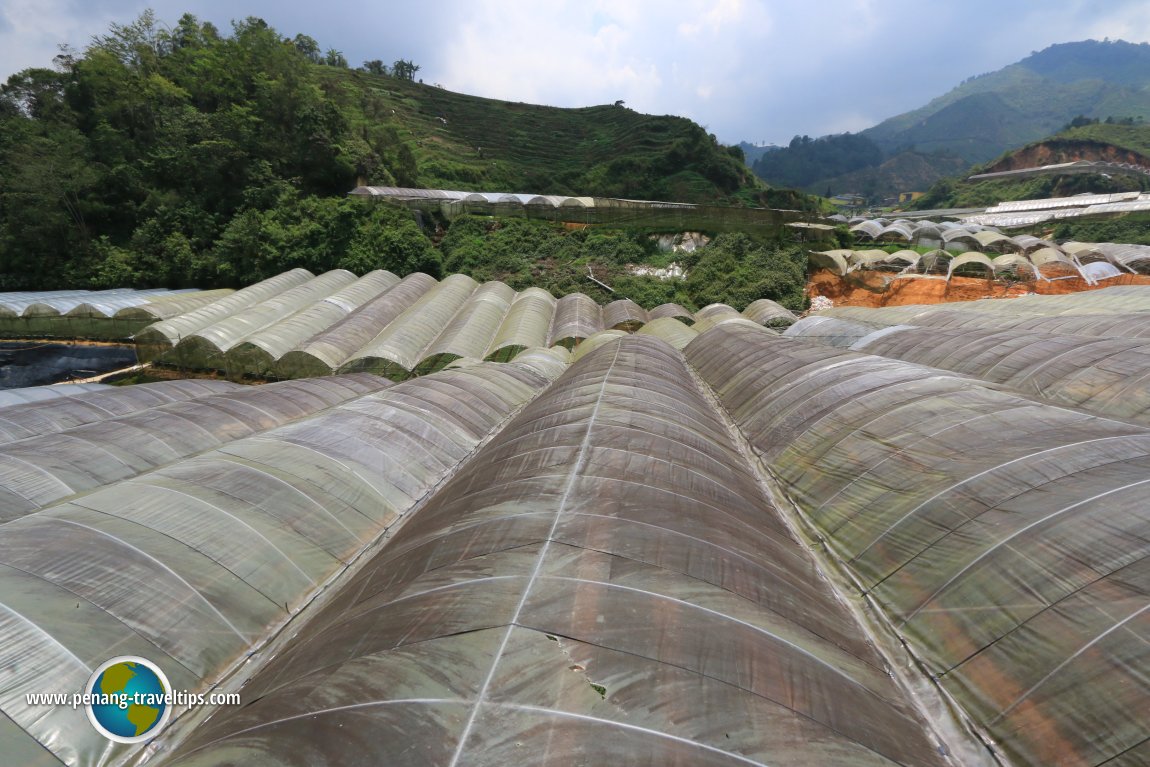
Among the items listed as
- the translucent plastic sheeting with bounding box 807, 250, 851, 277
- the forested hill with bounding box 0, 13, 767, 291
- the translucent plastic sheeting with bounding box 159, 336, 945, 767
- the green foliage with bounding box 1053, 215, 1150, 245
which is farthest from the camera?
the green foliage with bounding box 1053, 215, 1150, 245

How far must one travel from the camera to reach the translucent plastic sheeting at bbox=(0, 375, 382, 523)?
27.4ft

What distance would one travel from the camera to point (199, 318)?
24219 millimetres

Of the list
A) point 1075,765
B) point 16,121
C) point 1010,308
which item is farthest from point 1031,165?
point 16,121

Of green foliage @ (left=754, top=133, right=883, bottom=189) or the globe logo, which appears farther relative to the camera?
green foliage @ (left=754, top=133, right=883, bottom=189)

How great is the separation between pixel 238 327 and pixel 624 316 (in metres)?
19.3

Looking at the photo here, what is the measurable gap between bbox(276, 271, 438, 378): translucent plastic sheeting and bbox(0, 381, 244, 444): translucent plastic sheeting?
12.5 ft

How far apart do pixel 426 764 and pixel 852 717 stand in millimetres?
3173

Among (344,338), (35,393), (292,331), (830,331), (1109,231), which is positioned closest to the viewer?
(35,393)

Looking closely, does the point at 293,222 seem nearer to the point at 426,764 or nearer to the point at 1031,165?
the point at 426,764

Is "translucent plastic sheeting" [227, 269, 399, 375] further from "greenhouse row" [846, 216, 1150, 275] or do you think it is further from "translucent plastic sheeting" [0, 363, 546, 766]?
"greenhouse row" [846, 216, 1150, 275]

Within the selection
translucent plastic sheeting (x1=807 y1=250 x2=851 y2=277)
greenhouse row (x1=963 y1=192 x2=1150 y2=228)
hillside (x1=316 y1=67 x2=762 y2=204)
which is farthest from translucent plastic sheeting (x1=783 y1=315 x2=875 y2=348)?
greenhouse row (x1=963 y1=192 x2=1150 y2=228)

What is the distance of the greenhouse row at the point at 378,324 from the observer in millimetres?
20688
